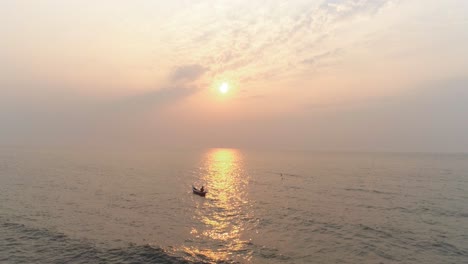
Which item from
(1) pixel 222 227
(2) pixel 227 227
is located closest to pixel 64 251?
(1) pixel 222 227

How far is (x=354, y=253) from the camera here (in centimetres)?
3225

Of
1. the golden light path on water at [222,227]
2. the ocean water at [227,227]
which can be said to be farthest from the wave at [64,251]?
the golden light path on water at [222,227]

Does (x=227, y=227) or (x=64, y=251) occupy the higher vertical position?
(x=227, y=227)

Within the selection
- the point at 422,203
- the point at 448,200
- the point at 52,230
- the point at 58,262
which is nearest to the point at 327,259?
the point at 58,262

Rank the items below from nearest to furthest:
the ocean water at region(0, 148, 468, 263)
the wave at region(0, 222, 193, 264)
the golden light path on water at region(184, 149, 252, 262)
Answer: the wave at region(0, 222, 193, 264), the ocean water at region(0, 148, 468, 263), the golden light path on water at region(184, 149, 252, 262)

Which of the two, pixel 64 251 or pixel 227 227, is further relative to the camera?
pixel 227 227

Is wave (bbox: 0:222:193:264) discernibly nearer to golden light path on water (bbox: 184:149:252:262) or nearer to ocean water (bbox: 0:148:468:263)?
ocean water (bbox: 0:148:468:263)

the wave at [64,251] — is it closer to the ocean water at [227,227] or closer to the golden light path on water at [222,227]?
the ocean water at [227,227]

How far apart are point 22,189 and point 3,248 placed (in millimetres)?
43330

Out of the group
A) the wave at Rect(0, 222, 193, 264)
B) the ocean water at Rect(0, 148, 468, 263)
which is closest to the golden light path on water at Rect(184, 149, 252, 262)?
the ocean water at Rect(0, 148, 468, 263)

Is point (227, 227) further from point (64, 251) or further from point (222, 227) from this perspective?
point (64, 251)

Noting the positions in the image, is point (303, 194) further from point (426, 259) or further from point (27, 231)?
point (27, 231)

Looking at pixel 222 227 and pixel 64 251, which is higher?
pixel 222 227

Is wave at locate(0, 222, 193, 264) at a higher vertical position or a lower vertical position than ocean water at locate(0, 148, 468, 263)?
lower
